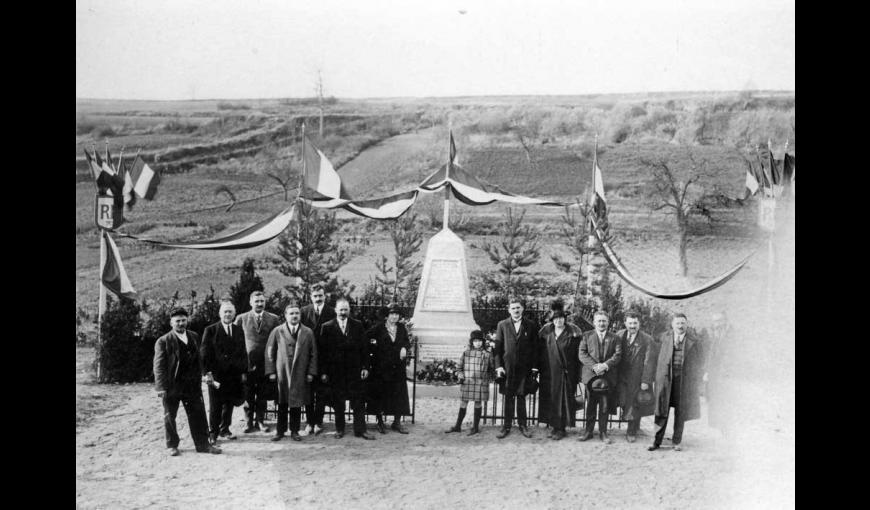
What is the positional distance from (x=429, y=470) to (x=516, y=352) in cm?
128

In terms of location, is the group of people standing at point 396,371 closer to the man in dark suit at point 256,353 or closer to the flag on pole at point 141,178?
the man in dark suit at point 256,353

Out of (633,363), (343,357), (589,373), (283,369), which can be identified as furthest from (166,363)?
(633,363)

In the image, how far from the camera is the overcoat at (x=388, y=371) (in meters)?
6.85

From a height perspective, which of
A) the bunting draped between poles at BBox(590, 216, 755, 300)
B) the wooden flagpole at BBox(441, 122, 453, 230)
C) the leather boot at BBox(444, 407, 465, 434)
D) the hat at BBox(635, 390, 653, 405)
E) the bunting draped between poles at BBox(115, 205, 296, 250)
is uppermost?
the wooden flagpole at BBox(441, 122, 453, 230)

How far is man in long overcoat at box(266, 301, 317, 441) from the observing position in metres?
6.68

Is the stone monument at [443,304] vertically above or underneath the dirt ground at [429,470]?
above

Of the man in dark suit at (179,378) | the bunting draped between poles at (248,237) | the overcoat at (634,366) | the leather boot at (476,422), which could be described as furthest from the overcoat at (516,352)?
the man in dark suit at (179,378)

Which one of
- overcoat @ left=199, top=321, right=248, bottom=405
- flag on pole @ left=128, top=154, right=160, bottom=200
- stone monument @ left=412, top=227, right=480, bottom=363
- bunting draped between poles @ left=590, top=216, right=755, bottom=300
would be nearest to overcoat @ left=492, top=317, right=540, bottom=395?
stone monument @ left=412, top=227, right=480, bottom=363

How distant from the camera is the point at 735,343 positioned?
782 cm

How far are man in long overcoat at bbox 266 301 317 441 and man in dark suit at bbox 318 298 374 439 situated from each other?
124 millimetres

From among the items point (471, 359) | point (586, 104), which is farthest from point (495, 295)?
point (586, 104)

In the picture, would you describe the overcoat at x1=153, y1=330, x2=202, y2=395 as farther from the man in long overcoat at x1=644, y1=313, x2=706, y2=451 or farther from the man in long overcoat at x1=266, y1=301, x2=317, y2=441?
the man in long overcoat at x1=644, y1=313, x2=706, y2=451

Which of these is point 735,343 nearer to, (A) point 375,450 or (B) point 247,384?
(A) point 375,450

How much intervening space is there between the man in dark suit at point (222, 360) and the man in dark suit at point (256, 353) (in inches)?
6.7
